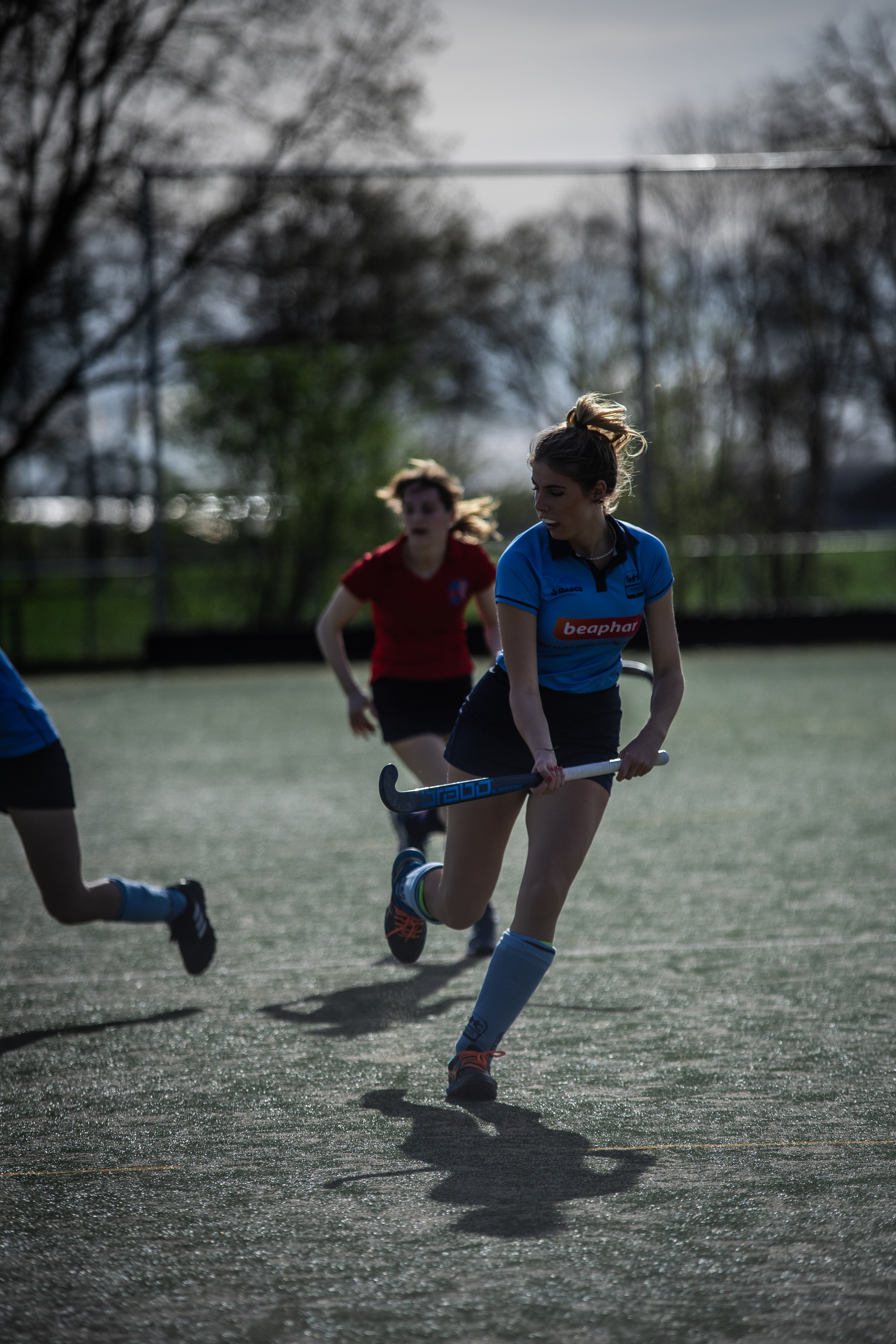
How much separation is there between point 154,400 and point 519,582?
15262mm

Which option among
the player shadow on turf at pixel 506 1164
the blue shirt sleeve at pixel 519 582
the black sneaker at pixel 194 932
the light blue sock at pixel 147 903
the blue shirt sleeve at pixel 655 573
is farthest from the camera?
the black sneaker at pixel 194 932

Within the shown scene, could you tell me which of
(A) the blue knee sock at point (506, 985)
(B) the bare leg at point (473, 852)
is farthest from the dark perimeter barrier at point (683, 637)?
(A) the blue knee sock at point (506, 985)

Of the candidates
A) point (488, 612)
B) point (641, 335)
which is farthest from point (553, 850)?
point (641, 335)

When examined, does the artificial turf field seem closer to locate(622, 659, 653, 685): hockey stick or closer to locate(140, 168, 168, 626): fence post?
locate(622, 659, 653, 685): hockey stick

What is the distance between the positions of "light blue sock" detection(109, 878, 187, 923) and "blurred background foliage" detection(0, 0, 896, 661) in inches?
529

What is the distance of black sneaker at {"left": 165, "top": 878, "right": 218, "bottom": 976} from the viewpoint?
4617mm

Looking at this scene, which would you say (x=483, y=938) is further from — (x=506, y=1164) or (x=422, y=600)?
(x=506, y=1164)

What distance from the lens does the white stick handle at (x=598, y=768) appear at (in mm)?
3238

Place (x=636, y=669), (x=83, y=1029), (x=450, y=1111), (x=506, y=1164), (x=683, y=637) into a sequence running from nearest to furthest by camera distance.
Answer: (x=506, y=1164), (x=450, y=1111), (x=636, y=669), (x=83, y=1029), (x=683, y=637)

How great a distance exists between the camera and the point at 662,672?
11.7 ft

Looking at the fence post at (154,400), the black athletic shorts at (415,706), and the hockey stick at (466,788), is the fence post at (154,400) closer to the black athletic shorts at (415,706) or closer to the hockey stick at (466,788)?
the black athletic shorts at (415,706)

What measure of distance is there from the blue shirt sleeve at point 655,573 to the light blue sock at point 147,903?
1.99m

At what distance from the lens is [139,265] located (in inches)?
750

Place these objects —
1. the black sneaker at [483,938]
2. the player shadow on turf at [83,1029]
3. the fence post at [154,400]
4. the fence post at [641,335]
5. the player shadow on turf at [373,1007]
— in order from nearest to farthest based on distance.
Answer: the player shadow on turf at [83,1029] < the player shadow on turf at [373,1007] < the black sneaker at [483,938] < the fence post at [154,400] < the fence post at [641,335]
